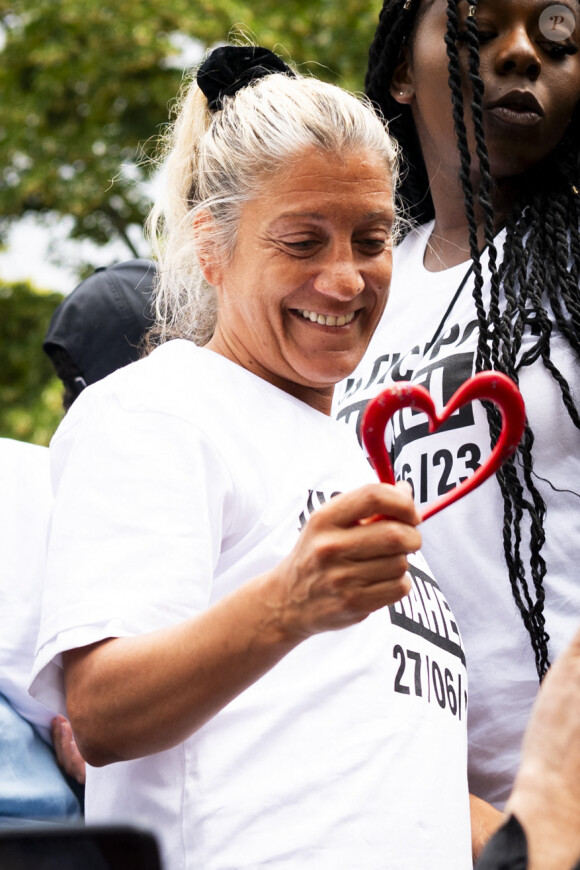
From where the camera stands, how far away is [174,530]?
1.56m

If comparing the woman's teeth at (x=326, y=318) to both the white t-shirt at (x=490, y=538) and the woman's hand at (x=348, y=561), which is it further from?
the woman's hand at (x=348, y=561)

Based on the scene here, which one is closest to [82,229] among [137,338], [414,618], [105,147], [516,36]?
[105,147]

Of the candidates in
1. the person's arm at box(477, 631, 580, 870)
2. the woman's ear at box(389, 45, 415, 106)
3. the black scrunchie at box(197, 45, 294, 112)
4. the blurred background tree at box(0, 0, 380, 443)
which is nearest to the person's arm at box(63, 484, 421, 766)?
the person's arm at box(477, 631, 580, 870)

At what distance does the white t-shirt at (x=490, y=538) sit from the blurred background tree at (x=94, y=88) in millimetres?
7038

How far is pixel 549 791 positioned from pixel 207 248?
1.13 metres

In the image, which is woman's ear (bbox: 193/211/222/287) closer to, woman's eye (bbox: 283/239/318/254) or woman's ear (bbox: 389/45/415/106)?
woman's eye (bbox: 283/239/318/254)

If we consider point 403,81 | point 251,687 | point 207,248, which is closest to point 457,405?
point 251,687

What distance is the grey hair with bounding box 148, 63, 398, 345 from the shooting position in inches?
76.6

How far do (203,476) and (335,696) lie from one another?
1.17 feet

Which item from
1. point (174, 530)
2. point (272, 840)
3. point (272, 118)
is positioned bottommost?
point (272, 840)

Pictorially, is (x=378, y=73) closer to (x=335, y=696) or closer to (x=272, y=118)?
(x=272, y=118)

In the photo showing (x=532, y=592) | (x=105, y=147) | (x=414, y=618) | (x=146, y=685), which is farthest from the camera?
(x=105, y=147)

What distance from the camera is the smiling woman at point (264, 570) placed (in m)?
1.45

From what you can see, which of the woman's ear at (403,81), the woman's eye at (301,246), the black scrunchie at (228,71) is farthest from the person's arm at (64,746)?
the woman's ear at (403,81)
